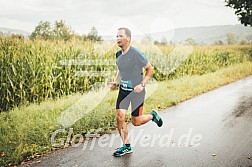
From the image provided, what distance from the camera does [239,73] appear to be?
16.7 metres

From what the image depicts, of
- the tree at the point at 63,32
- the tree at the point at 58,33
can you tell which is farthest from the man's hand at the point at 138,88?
the tree at the point at 63,32

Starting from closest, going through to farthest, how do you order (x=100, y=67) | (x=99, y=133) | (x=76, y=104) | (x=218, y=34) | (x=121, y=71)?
(x=121, y=71) → (x=99, y=133) → (x=76, y=104) → (x=100, y=67) → (x=218, y=34)

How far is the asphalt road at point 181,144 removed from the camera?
4531 mm

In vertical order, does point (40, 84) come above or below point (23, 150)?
above

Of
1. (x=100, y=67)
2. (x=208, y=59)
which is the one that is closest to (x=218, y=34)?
(x=208, y=59)

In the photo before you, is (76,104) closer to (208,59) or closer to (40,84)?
(40,84)

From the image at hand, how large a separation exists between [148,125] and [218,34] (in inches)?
4955

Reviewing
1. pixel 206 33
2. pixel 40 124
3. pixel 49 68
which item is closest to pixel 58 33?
pixel 49 68

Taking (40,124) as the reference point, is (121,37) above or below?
above

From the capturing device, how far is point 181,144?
5367 millimetres

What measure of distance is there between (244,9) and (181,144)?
28.1 meters

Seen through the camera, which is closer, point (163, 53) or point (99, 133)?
point (99, 133)

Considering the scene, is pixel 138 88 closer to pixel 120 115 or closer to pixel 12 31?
pixel 120 115

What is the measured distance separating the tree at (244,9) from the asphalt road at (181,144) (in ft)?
78.0
